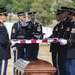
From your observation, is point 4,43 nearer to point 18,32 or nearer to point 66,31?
point 66,31

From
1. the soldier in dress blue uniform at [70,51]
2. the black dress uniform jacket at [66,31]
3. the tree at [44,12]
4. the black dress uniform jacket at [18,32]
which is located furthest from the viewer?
the tree at [44,12]

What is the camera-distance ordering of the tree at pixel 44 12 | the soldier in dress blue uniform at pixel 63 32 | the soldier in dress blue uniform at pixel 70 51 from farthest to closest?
the tree at pixel 44 12
the soldier in dress blue uniform at pixel 63 32
the soldier in dress blue uniform at pixel 70 51

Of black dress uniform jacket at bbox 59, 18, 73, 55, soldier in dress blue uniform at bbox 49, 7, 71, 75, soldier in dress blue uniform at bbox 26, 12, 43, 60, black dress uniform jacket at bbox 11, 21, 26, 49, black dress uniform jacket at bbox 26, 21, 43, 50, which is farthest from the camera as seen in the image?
black dress uniform jacket at bbox 11, 21, 26, 49

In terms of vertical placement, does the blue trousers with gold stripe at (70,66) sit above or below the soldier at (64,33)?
below

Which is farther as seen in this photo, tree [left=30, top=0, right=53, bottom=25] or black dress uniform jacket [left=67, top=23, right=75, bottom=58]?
tree [left=30, top=0, right=53, bottom=25]

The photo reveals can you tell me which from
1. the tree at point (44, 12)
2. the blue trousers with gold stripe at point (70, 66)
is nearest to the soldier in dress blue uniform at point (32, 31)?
the blue trousers with gold stripe at point (70, 66)

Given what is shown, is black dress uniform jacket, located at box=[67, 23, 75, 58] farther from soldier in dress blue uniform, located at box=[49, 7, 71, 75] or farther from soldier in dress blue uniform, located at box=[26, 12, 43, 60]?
soldier in dress blue uniform, located at box=[26, 12, 43, 60]

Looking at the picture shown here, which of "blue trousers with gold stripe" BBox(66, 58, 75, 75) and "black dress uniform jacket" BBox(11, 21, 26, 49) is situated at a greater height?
"black dress uniform jacket" BBox(11, 21, 26, 49)

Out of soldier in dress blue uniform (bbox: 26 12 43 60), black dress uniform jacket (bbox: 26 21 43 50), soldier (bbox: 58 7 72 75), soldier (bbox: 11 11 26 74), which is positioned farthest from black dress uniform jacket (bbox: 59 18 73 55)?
soldier (bbox: 11 11 26 74)

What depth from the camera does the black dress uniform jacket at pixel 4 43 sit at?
280 inches

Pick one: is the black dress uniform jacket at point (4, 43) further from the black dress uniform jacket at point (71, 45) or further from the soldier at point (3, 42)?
the black dress uniform jacket at point (71, 45)

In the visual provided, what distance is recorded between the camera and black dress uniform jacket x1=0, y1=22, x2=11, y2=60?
7.10 metres

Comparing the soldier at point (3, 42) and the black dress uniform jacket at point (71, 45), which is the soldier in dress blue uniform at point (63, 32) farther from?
the soldier at point (3, 42)

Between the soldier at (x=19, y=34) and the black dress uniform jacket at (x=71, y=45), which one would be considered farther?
the soldier at (x=19, y=34)
